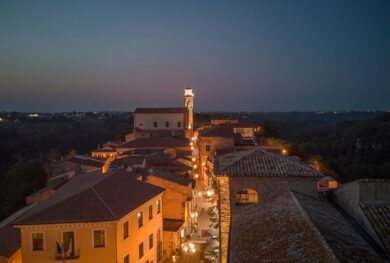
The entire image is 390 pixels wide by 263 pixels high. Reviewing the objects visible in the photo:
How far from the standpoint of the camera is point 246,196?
1571 cm

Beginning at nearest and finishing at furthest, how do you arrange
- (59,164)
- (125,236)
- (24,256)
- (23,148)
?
(24,256), (125,236), (59,164), (23,148)

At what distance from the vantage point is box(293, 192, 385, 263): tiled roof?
26.0ft

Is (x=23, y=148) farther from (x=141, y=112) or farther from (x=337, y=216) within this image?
(x=337, y=216)

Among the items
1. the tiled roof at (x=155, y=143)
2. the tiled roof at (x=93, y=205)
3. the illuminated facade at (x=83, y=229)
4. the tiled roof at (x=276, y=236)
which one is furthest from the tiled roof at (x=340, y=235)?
the tiled roof at (x=155, y=143)

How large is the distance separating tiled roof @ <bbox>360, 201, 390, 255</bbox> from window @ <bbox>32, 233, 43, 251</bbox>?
14.7 meters

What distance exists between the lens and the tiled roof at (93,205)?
1800 cm

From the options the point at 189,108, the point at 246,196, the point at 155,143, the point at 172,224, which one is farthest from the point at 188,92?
the point at 246,196

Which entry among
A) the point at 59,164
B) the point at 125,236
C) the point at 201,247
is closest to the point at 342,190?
the point at 125,236

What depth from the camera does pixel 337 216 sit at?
11.6m

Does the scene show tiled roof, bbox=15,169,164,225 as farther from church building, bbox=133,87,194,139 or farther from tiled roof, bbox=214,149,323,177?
church building, bbox=133,87,194,139

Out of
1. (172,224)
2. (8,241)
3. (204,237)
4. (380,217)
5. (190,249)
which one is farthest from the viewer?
(204,237)

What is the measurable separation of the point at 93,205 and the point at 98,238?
1.72 meters

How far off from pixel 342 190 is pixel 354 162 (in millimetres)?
56196

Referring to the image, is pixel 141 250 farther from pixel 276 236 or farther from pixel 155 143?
pixel 155 143
